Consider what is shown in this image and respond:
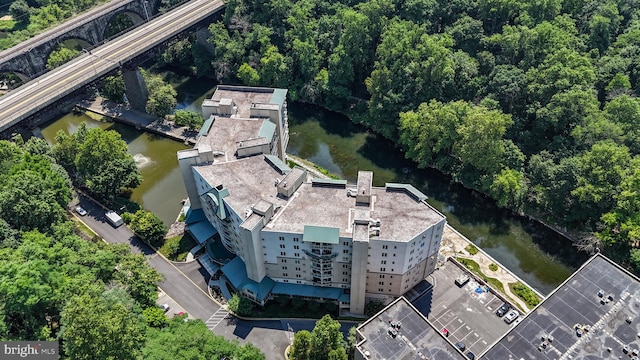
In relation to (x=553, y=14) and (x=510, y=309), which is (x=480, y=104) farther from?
(x=510, y=309)

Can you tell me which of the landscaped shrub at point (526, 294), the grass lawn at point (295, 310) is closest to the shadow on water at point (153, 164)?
the grass lawn at point (295, 310)

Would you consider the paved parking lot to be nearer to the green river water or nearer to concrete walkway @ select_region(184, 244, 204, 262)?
the green river water

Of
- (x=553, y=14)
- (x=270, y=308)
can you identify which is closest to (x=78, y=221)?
(x=270, y=308)

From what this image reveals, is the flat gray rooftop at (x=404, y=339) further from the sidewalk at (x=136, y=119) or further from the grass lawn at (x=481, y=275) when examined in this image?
the sidewalk at (x=136, y=119)

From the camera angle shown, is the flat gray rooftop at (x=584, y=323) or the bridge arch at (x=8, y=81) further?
the bridge arch at (x=8, y=81)

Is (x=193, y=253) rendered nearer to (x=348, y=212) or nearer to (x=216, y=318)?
(x=216, y=318)

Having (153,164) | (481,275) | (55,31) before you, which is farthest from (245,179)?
(55,31)
